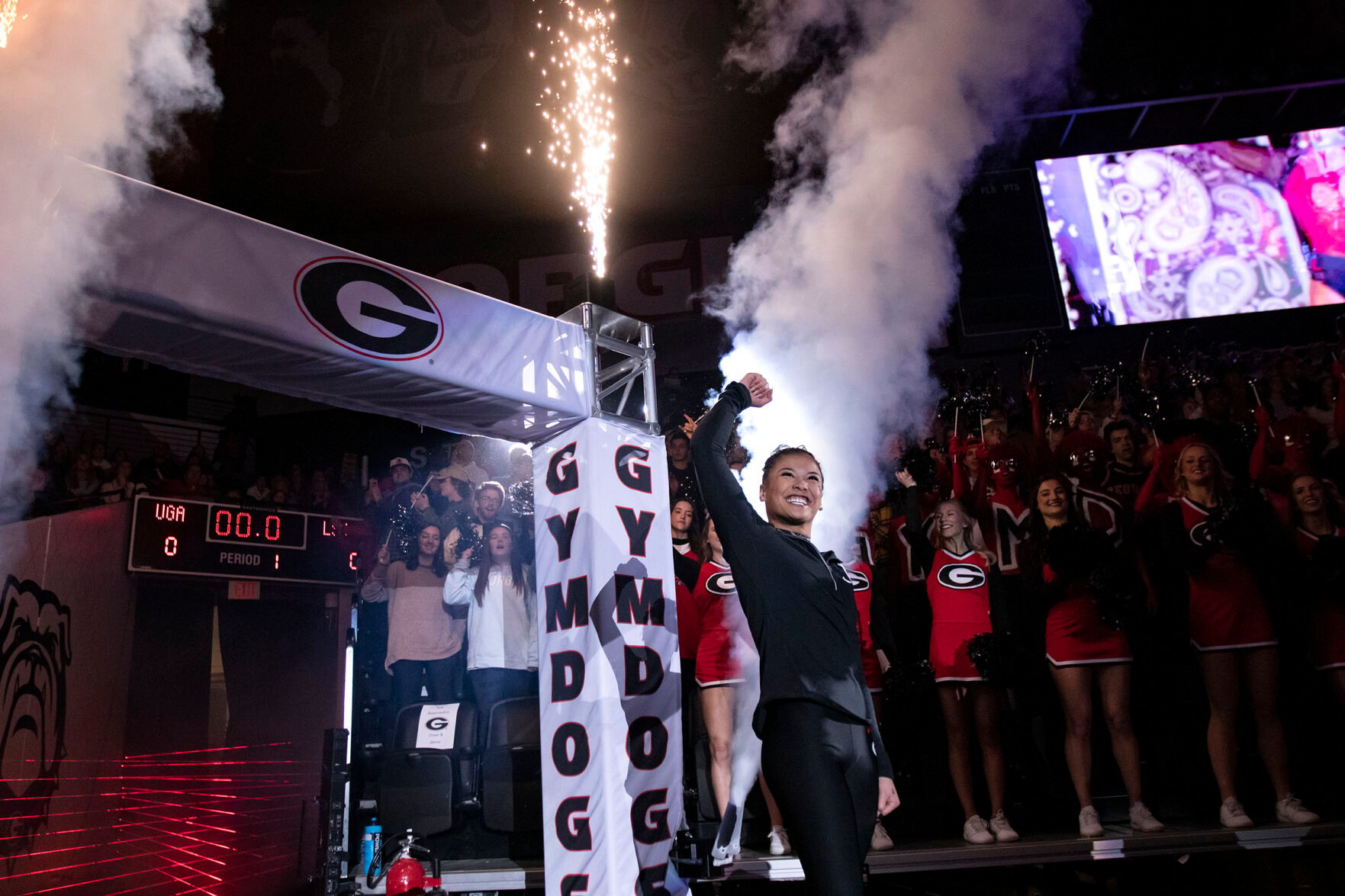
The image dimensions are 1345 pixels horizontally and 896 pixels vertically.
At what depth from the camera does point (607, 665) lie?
13.0ft

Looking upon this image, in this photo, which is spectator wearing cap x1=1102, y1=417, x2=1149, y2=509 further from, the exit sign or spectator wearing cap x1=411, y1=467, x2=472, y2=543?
the exit sign

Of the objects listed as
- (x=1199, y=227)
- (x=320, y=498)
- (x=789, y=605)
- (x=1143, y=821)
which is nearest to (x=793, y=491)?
(x=789, y=605)

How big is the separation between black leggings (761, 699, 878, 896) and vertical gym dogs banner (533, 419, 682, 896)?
1798mm

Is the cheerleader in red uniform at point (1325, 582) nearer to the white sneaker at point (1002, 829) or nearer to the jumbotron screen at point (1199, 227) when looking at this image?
the white sneaker at point (1002, 829)

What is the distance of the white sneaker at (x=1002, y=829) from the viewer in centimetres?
438

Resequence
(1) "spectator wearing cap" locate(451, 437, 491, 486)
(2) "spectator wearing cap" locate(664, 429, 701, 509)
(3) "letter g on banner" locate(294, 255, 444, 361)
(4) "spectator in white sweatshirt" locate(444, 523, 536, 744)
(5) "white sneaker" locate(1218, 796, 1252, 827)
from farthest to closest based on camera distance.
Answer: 1. (1) "spectator wearing cap" locate(451, 437, 491, 486)
2. (2) "spectator wearing cap" locate(664, 429, 701, 509)
3. (4) "spectator in white sweatshirt" locate(444, 523, 536, 744)
4. (5) "white sneaker" locate(1218, 796, 1252, 827)
5. (3) "letter g on banner" locate(294, 255, 444, 361)

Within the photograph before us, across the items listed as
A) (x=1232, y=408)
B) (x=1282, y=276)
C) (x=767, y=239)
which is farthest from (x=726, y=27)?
(x=1282, y=276)

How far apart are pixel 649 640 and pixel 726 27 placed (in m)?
7.09

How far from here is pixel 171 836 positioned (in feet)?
17.7

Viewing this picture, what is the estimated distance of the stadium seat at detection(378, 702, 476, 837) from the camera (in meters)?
4.96

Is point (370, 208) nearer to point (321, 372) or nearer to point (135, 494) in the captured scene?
point (135, 494)

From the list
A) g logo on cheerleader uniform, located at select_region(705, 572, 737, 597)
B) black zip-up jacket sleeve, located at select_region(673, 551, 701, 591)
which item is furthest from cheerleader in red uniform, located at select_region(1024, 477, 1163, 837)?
black zip-up jacket sleeve, located at select_region(673, 551, 701, 591)

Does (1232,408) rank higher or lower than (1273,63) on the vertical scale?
lower

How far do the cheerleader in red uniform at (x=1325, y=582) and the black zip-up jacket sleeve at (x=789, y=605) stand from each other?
3563 mm
